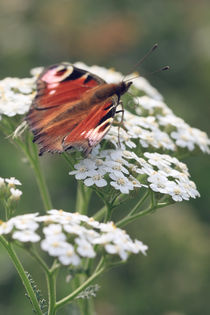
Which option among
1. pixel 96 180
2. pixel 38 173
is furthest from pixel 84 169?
pixel 38 173

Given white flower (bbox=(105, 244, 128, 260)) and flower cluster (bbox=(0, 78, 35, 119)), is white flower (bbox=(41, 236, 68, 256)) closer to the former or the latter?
white flower (bbox=(105, 244, 128, 260))

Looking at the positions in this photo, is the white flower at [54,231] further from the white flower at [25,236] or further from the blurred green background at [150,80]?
the blurred green background at [150,80]

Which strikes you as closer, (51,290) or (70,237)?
(70,237)

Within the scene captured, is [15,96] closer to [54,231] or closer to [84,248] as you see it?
[54,231]

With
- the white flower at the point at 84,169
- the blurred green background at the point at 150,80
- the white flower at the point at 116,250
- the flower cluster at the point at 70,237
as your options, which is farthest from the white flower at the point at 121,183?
the blurred green background at the point at 150,80

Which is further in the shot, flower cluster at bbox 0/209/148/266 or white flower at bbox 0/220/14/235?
white flower at bbox 0/220/14/235

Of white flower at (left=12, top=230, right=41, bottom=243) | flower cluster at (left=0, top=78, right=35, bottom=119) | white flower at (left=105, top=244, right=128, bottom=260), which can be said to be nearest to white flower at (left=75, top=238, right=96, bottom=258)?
white flower at (left=105, top=244, right=128, bottom=260)
